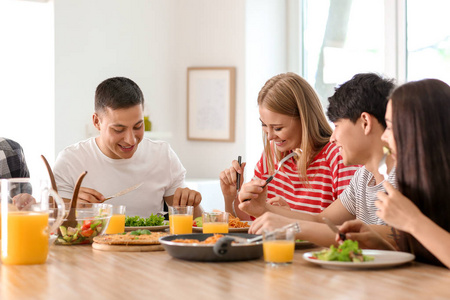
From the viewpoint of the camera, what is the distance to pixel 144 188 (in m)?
3.31

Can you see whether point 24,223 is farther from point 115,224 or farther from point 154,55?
point 154,55

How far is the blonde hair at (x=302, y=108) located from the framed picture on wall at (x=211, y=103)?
87.7 inches

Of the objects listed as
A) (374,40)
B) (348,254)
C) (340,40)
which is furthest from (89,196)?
(340,40)

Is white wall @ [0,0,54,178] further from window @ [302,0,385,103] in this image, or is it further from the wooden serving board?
the wooden serving board

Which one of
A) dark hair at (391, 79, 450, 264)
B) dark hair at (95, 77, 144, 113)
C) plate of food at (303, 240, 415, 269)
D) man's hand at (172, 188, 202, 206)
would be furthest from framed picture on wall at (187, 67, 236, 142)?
plate of food at (303, 240, 415, 269)

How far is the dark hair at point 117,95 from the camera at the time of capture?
3.13 m

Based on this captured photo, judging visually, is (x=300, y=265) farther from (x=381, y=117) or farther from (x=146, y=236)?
(x=381, y=117)

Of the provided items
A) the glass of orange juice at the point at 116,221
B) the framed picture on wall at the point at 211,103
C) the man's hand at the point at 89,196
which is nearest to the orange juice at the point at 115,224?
the glass of orange juice at the point at 116,221

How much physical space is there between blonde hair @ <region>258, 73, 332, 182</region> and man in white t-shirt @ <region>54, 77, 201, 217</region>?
24.6 inches

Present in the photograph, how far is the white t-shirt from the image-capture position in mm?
3216

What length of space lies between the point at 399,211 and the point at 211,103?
376 centimetres

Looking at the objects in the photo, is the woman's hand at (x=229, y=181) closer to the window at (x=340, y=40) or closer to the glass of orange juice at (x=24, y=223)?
the glass of orange juice at (x=24, y=223)

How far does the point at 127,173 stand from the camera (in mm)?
3307

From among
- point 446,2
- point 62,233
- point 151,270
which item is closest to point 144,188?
point 62,233
